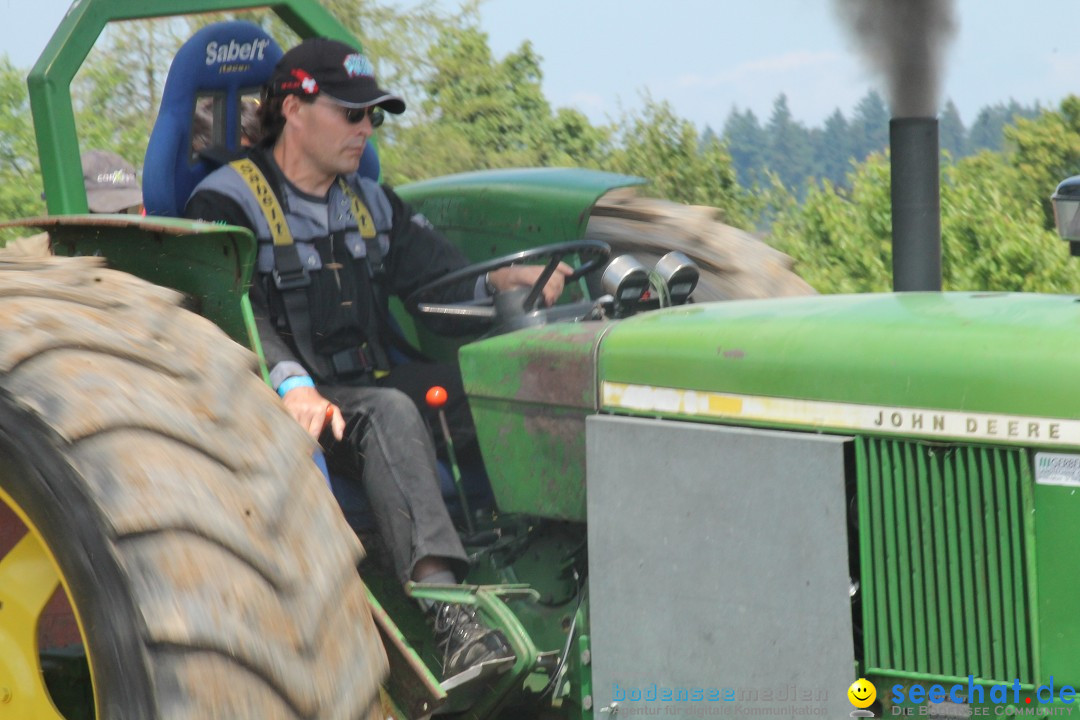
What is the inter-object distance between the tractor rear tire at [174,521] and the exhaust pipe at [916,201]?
164 centimetres

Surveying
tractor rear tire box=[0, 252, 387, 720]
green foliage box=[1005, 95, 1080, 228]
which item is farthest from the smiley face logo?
green foliage box=[1005, 95, 1080, 228]

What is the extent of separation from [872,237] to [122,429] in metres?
7.08

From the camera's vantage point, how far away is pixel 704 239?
4066 mm

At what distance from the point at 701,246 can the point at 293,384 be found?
1.59 m

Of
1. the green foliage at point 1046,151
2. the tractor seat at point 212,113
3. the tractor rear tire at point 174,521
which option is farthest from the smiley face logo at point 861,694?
the green foliage at point 1046,151

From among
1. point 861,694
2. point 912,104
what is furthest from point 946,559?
point 912,104

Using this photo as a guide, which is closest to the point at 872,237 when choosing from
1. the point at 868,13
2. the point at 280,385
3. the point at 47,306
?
the point at 868,13

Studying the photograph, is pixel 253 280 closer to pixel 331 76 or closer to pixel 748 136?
pixel 331 76

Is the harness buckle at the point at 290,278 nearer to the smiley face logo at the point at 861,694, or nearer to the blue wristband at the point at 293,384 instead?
the blue wristband at the point at 293,384

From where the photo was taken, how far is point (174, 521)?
2.09m

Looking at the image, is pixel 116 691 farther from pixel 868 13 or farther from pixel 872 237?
pixel 872 237

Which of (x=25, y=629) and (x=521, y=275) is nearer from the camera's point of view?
(x=25, y=629)

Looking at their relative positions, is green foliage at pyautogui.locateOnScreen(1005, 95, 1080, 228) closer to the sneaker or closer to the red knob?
the red knob

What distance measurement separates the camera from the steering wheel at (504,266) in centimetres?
313
